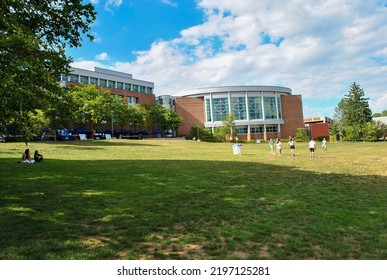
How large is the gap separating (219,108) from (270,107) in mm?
17330

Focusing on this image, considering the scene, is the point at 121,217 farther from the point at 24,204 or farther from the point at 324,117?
the point at 324,117

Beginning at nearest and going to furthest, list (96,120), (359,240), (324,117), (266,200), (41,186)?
1. (359,240)
2. (266,200)
3. (41,186)
4. (96,120)
5. (324,117)

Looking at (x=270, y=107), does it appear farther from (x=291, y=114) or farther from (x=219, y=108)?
(x=219, y=108)

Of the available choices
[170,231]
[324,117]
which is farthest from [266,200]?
[324,117]

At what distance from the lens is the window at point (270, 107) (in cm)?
10094

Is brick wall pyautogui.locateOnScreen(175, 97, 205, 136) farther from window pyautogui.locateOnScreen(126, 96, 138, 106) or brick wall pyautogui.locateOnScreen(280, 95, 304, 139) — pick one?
brick wall pyautogui.locateOnScreen(280, 95, 304, 139)

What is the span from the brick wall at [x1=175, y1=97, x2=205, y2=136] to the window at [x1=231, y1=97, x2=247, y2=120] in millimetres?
10641

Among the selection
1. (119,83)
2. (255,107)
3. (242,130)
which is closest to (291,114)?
(255,107)

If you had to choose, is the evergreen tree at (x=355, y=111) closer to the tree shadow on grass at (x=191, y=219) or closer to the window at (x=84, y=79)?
the window at (x=84, y=79)

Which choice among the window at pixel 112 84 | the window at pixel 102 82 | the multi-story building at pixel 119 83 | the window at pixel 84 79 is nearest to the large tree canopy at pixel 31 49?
the multi-story building at pixel 119 83

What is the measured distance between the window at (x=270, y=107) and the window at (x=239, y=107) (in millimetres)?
7459

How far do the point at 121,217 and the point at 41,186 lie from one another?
5.89 meters

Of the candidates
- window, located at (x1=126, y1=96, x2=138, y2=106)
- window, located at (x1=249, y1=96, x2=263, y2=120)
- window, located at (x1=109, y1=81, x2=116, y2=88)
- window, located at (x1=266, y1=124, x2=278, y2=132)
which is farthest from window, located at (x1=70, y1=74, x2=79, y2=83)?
window, located at (x1=266, y1=124, x2=278, y2=132)

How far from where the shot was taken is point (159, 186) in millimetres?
12125
